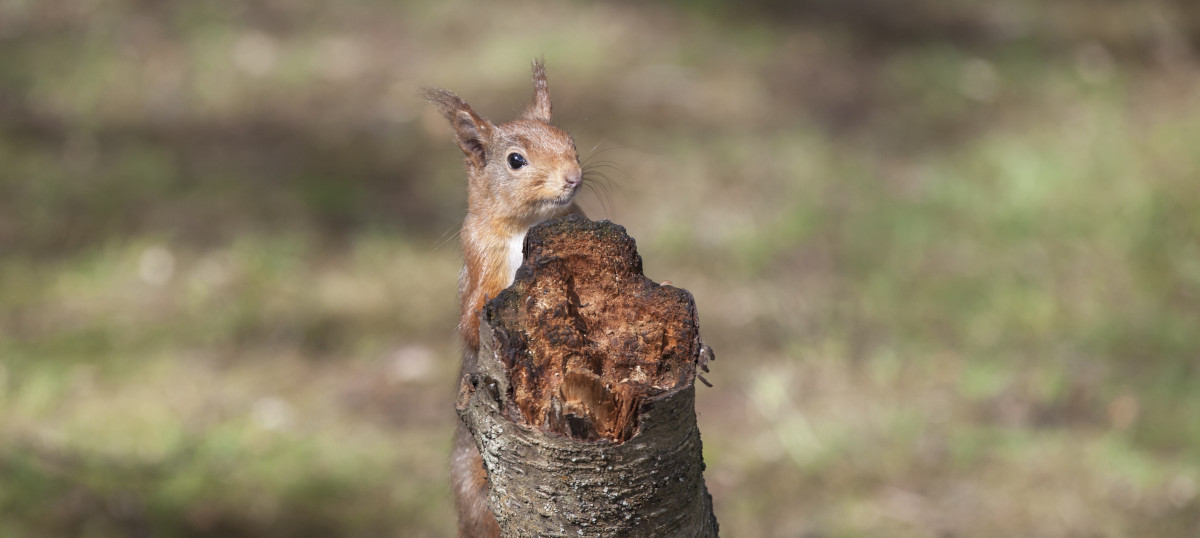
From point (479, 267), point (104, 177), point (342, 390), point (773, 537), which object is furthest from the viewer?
point (104, 177)

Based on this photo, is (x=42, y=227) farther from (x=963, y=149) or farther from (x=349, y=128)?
(x=963, y=149)

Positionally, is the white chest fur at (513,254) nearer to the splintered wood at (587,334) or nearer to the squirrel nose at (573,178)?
the squirrel nose at (573,178)

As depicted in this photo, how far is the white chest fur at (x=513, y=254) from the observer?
2.83 metres

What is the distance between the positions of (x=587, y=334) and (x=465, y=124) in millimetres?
1030

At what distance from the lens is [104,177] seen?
6.48 meters

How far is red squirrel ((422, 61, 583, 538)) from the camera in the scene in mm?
2844

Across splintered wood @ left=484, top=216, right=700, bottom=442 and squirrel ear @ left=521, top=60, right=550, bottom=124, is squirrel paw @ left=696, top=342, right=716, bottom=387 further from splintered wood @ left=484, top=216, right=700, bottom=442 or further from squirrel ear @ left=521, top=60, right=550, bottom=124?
squirrel ear @ left=521, top=60, right=550, bottom=124

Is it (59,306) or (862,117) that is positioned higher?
(862,117)

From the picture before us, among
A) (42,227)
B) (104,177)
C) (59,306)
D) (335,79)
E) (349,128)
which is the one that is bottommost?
(59,306)

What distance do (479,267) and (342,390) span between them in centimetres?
238

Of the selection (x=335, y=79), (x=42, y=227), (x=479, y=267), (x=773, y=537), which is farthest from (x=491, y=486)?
(x=335, y=79)

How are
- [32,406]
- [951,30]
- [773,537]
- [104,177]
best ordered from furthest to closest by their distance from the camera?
[951,30], [104,177], [32,406], [773,537]

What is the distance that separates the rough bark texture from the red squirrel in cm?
62

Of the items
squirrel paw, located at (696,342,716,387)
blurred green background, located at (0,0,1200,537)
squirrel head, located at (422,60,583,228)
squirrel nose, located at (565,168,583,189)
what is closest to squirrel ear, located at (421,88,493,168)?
squirrel head, located at (422,60,583,228)
